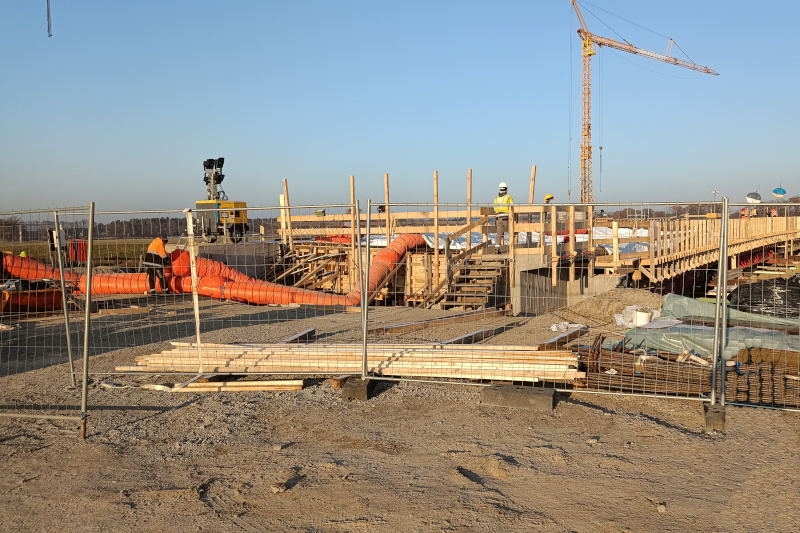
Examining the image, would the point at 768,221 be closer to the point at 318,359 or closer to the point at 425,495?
the point at 318,359

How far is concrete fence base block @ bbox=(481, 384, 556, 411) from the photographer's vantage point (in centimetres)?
636

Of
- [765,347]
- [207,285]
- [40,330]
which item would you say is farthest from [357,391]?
[207,285]

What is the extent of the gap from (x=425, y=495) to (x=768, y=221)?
29.3 meters

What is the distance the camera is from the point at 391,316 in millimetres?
13469

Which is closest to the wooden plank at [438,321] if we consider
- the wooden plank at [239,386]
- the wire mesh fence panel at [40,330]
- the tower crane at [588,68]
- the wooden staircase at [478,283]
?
the wooden staircase at [478,283]

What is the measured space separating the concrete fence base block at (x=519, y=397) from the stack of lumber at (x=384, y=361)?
0.37 meters

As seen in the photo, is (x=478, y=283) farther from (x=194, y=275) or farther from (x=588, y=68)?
(x=588, y=68)

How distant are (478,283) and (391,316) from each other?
9.57ft

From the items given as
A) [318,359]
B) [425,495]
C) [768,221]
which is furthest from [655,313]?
[768,221]

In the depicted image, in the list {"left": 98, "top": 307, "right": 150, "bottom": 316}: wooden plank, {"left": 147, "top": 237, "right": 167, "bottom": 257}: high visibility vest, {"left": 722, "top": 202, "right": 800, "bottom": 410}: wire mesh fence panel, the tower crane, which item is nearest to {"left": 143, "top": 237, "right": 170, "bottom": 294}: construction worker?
{"left": 147, "top": 237, "right": 167, "bottom": 257}: high visibility vest

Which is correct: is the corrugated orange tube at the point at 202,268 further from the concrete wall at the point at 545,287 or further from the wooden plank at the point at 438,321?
the concrete wall at the point at 545,287

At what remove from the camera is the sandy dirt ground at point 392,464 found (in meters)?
4.08

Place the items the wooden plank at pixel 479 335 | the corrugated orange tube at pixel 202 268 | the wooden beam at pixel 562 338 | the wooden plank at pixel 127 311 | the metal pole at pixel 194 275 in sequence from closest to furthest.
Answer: the metal pole at pixel 194 275
the wooden beam at pixel 562 338
the wooden plank at pixel 479 335
the wooden plank at pixel 127 311
the corrugated orange tube at pixel 202 268

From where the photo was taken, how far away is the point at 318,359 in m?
7.70
